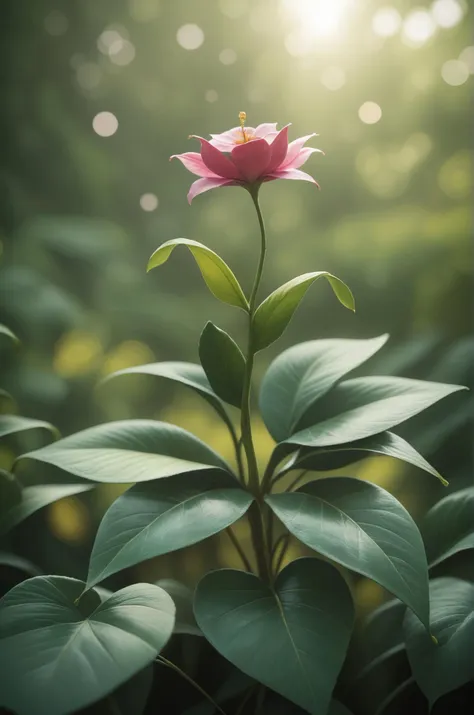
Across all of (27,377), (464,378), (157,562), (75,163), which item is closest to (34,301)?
(27,377)

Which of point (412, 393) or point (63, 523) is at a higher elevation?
point (412, 393)

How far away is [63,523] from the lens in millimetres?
1170

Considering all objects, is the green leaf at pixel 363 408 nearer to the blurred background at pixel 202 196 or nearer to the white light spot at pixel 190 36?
the blurred background at pixel 202 196

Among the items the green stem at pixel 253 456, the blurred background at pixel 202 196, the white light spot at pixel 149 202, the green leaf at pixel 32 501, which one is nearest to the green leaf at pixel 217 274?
the green stem at pixel 253 456

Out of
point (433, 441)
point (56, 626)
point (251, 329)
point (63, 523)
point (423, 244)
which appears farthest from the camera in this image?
point (423, 244)

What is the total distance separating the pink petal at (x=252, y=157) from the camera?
0.69 metres

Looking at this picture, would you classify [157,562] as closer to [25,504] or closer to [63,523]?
[63,523]

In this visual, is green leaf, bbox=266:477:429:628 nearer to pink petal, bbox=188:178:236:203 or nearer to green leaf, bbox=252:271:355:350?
green leaf, bbox=252:271:355:350

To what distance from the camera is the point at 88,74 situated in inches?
55.3

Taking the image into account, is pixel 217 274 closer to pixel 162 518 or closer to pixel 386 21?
pixel 162 518

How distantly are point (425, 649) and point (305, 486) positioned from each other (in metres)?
0.22

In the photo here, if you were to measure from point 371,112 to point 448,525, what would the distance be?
90 centimetres

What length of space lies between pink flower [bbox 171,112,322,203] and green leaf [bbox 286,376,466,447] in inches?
10.7

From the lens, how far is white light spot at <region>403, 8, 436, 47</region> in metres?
1.33
